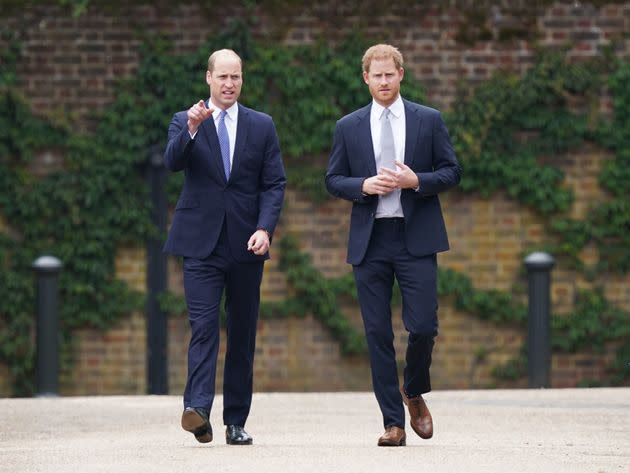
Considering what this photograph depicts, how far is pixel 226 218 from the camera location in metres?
7.32

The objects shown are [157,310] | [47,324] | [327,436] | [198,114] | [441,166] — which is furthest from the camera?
[157,310]

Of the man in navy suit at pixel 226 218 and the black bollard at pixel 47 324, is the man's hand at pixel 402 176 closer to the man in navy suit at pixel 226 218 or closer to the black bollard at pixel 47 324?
the man in navy suit at pixel 226 218

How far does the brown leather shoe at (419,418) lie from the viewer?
738cm

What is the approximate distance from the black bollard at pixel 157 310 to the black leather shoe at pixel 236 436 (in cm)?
437

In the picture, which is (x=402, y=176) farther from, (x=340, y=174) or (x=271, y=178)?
(x=271, y=178)

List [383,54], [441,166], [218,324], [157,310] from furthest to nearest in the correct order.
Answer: [157,310]
[441,166]
[218,324]
[383,54]

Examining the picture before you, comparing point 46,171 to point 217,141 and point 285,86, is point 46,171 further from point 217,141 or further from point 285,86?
point 217,141

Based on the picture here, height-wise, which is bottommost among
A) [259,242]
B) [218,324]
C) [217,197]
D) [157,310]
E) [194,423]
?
[157,310]

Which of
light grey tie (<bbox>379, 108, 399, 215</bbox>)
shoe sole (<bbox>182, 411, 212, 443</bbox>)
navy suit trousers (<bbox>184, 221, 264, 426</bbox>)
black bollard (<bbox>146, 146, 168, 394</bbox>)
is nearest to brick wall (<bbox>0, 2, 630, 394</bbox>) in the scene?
black bollard (<bbox>146, 146, 168, 394</bbox>)

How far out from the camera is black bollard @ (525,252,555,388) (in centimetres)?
1098

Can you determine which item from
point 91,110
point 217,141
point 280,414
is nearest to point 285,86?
point 91,110

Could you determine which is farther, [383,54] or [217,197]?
[217,197]

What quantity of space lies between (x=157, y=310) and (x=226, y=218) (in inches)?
182

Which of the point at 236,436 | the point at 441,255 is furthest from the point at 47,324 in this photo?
the point at 236,436
